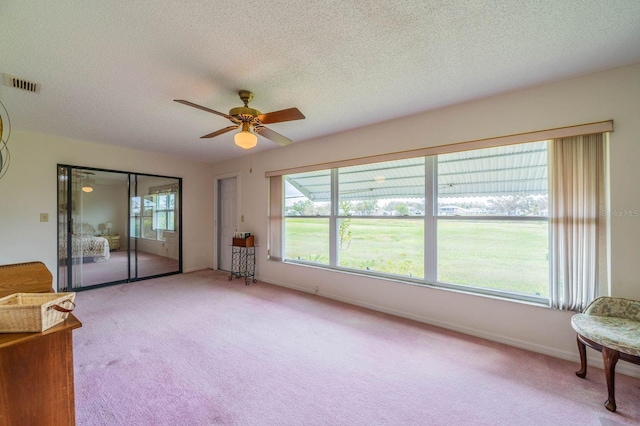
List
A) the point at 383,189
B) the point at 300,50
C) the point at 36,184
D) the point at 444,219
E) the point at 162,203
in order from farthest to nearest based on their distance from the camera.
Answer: the point at 162,203, the point at 36,184, the point at 383,189, the point at 444,219, the point at 300,50

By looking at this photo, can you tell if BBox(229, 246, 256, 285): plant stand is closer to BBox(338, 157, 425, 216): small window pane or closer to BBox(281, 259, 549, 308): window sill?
BBox(281, 259, 549, 308): window sill

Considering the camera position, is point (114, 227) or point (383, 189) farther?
point (114, 227)

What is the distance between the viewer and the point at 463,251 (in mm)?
2918

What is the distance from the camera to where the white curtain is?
2189 millimetres

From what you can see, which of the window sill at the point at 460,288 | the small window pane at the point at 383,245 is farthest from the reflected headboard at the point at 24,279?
the small window pane at the point at 383,245

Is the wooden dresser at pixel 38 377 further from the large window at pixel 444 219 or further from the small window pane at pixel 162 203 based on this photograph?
the small window pane at pixel 162 203

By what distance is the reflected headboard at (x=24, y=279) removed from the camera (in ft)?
5.59


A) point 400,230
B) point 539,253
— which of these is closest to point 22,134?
point 400,230

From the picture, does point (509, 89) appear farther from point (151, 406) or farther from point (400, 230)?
point (151, 406)

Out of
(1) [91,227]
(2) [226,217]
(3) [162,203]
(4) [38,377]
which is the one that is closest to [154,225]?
(3) [162,203]

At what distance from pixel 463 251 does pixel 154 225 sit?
547cm

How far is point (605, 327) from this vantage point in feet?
5.90

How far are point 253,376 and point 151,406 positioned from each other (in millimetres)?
682

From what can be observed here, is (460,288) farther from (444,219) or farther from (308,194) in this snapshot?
(308,194)
